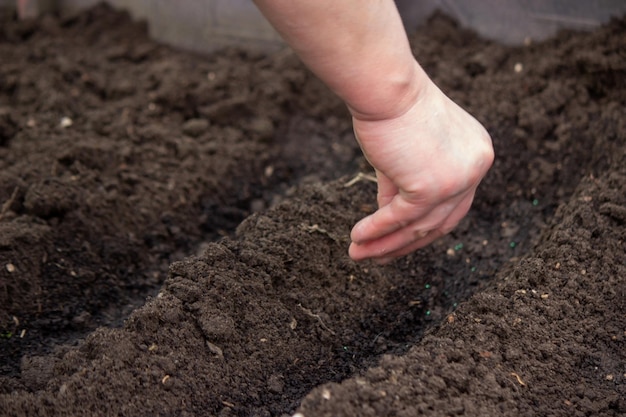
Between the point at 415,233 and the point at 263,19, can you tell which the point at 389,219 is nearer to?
the point at 415,233

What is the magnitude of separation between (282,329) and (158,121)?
50.6 inches

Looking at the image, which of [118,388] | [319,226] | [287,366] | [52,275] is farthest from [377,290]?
[52,275]

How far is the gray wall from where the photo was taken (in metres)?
2.75

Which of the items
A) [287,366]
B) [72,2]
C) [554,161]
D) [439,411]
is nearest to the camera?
[439,411]

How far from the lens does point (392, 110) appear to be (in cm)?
139

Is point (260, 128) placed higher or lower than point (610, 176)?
lower

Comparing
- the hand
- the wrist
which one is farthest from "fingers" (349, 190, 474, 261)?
the wrist

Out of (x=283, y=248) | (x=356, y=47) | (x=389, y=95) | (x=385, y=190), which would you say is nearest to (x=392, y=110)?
(x=389, y=95)

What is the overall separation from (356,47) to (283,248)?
0.75 meters

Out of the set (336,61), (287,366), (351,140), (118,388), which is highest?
(336,61)

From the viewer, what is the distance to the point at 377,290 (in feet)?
6.62

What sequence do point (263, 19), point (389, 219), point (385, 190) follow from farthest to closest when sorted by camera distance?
point (263, 19) → point (385, 190) → point (389, 219)

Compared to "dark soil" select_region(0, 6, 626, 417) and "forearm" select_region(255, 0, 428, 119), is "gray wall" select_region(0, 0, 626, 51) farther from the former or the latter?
"forearm" select_region(255, 0, 428, 119)

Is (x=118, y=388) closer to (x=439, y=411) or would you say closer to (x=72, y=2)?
(x=439, y=411)
